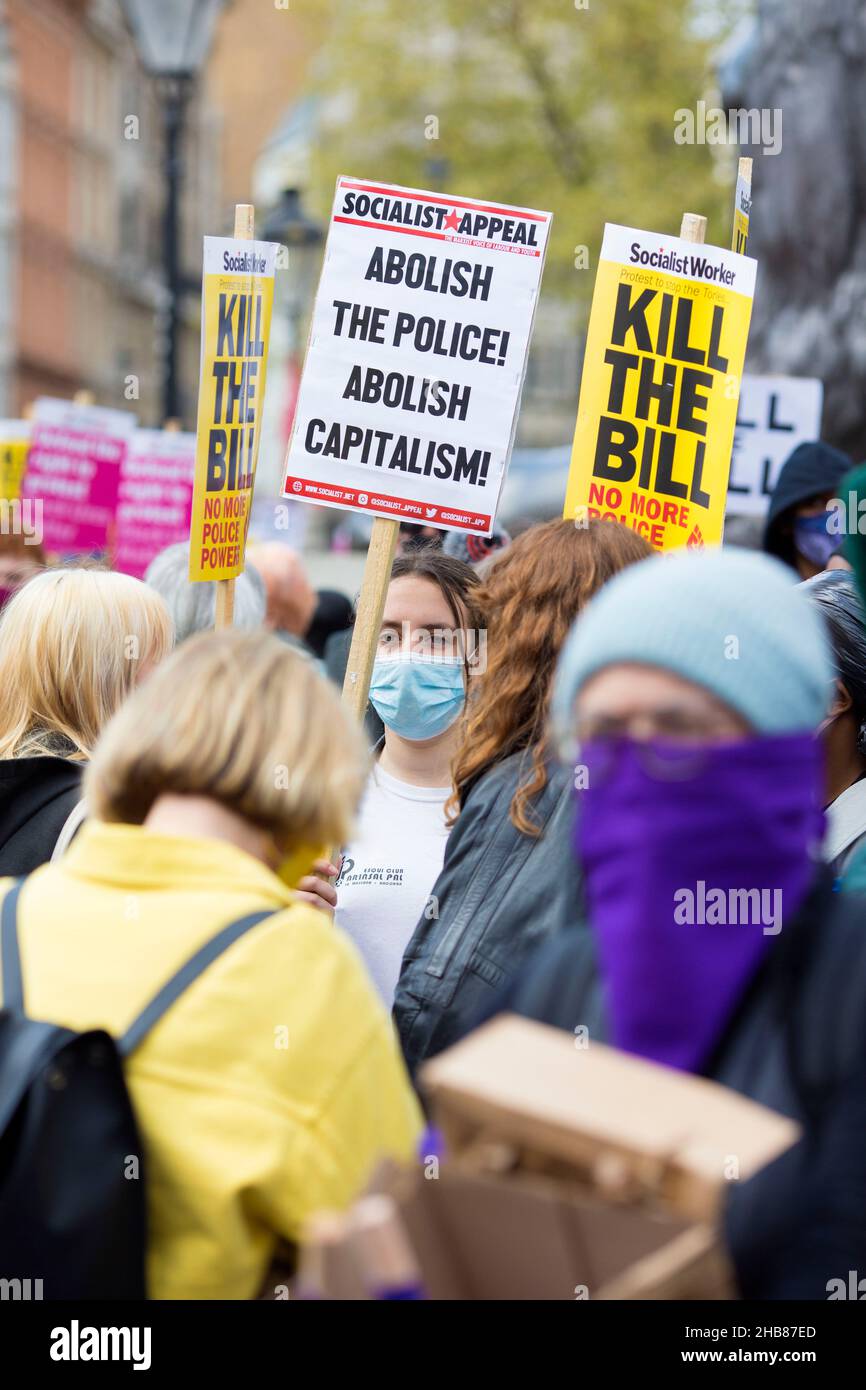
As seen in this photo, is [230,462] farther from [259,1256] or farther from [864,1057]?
[864,1057]

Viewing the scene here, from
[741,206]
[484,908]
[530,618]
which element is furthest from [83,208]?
[484,908]

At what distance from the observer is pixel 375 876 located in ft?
13.4

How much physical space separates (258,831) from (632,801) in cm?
67

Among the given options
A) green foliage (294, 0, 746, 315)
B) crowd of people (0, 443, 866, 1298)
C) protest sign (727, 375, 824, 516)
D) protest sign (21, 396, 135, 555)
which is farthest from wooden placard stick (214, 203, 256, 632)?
green foliage (294, 0, 746, 315)

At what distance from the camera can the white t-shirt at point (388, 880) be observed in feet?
13.2

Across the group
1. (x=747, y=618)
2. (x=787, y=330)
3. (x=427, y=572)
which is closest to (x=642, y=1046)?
(x=747, y=618)

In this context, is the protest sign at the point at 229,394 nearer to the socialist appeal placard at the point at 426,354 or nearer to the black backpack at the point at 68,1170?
the socialist appeal placard at the point at 426,354

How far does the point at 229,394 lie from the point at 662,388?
118 centimetres

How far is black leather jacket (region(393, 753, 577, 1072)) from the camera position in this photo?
3.30 m

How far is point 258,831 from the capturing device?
2426 mm

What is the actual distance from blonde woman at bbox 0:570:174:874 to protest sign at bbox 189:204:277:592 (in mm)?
795

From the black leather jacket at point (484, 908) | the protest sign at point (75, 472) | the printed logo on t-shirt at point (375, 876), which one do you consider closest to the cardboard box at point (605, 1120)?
the black leather jacket at point (484, 908)

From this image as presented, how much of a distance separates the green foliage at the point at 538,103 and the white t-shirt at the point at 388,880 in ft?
91.7

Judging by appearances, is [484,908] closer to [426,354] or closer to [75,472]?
[426,354]
